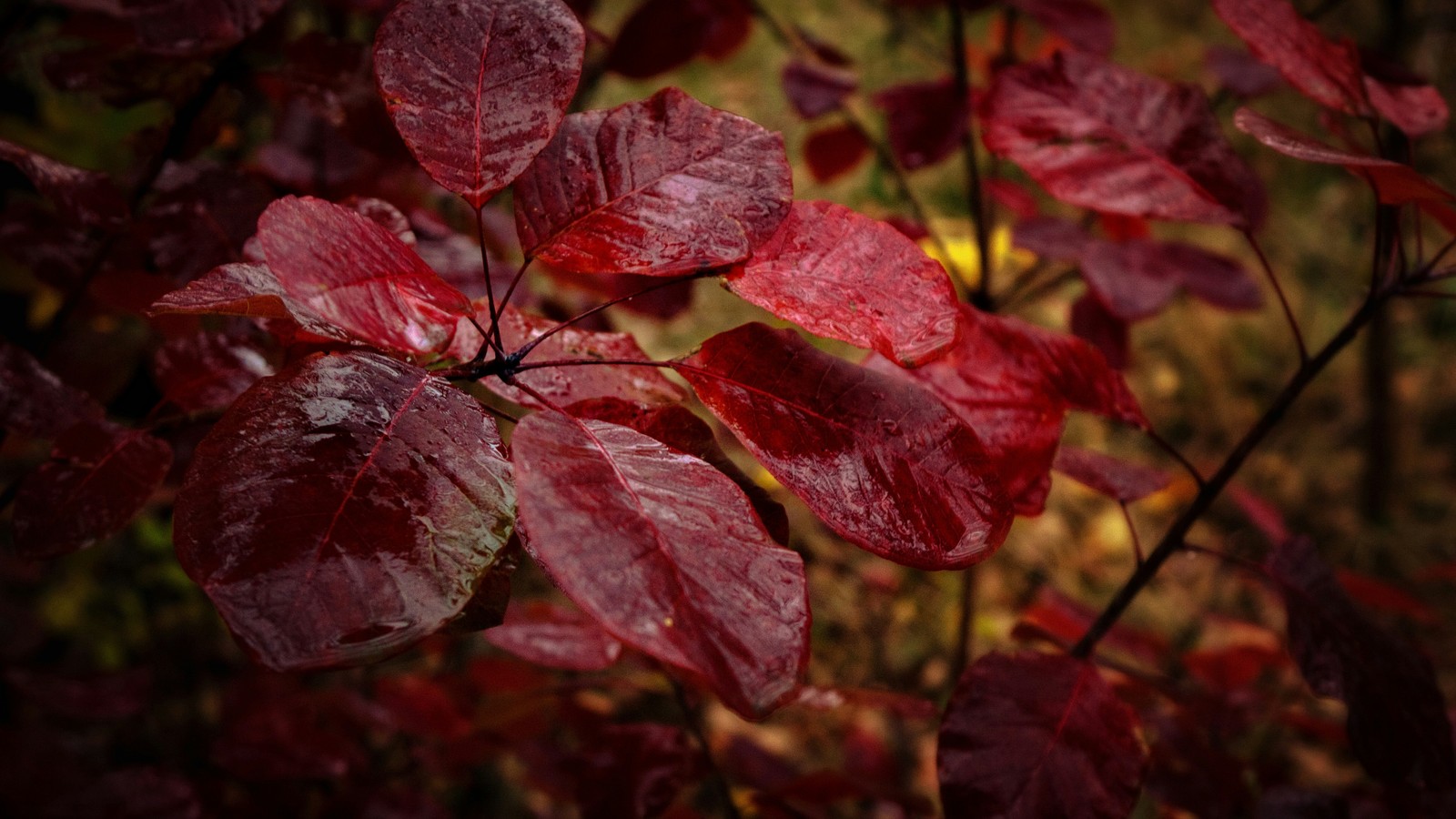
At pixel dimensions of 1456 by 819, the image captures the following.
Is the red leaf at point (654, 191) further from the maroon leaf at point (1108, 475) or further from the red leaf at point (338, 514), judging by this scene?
the maroon leaf at point (1108, 475)

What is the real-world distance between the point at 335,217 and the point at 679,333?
195 centimetres

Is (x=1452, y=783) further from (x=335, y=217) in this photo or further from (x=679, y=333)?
(x=679, y=333)

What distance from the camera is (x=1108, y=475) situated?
63 centimetres

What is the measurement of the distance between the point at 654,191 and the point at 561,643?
0.41 metres

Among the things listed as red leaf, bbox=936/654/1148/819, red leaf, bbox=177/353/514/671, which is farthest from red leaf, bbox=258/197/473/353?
red leaf, bbox=936/654/1148/819

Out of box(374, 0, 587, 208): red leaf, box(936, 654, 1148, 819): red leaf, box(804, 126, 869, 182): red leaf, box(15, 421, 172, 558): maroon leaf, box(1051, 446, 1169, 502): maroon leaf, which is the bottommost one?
box(936, 654, 1148, 819): red leaf

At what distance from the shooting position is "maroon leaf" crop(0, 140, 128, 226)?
1.63 ft

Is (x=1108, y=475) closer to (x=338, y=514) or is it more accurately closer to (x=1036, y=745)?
(x=1036, y=745)

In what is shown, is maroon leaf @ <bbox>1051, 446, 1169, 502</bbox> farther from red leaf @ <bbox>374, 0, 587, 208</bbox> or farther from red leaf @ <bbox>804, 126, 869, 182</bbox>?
red leaf @ <bbox>804, 126, 869, 182</bbox>

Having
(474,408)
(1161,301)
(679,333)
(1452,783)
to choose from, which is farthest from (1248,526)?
(474,408)

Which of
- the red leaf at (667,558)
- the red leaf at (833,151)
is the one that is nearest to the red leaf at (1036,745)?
the red leaf at (667,558)

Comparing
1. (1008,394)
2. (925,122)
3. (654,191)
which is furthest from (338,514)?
(925,122)

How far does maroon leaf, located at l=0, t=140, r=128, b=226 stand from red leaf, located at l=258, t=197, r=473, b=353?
287mm

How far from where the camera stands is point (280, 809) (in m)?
0.95
